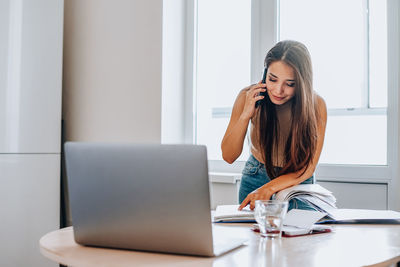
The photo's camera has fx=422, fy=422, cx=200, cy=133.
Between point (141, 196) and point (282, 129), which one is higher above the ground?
point (282, 129)

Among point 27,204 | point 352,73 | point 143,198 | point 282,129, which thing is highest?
point 352,73

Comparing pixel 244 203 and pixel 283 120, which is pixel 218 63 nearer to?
pixel 283 120

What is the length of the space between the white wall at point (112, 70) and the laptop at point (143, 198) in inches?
61.5

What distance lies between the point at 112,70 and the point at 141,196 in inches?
74.8

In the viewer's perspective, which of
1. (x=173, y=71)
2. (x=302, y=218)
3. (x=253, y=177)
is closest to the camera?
(x=302, y=218)

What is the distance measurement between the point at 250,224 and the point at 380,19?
1476 millimetres

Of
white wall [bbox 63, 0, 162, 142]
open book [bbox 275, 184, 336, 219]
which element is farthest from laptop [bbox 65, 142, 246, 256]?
white wall [bbox 63, 0, 162, 142]

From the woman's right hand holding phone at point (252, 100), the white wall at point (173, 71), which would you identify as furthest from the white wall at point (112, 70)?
the woman's right hand holding phone at point (252, 100)

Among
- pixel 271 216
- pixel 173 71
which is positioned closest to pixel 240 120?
pixel 271 216

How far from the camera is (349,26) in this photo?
7.19ft

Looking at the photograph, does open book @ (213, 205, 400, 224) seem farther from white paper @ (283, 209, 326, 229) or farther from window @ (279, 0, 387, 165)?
window @ (279, 0, 387, 165)

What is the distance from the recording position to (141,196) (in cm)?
81

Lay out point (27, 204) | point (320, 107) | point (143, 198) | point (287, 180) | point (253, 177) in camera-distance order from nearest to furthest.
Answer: point (143, 198)
point (287, 180)
point (320, 107)
point (253, 177)
point (27, 204)

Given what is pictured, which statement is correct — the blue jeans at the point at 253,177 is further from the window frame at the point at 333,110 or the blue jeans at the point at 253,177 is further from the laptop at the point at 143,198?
the laptop at the point at 143,198
